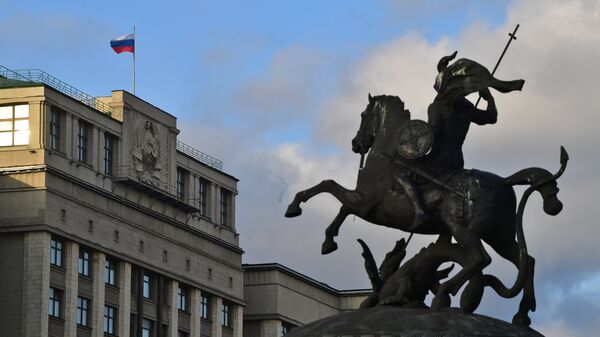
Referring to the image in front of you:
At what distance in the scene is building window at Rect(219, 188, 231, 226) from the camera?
154 meters

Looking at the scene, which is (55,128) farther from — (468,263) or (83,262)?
(468,263)

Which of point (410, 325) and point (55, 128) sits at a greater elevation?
point (55, 128)

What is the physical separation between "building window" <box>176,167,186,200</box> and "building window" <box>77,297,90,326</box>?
52.3 ft

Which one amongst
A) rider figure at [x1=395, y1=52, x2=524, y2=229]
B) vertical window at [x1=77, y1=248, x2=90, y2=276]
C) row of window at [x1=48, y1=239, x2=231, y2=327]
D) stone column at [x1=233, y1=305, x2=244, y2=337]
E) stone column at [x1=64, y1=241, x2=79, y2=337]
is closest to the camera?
rider figure at [x1=395, y1=52, x2=524, y2=229]

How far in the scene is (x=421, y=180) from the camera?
37469mm

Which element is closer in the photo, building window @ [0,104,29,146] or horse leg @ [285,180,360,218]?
horse leg @ [285,180,360,218]

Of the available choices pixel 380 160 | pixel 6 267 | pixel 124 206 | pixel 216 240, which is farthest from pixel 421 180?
pixel 216 240

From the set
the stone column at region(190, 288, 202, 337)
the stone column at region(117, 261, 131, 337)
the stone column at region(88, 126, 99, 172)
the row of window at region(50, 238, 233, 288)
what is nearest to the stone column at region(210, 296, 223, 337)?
the stone column at region(190, 288, 202, 337)

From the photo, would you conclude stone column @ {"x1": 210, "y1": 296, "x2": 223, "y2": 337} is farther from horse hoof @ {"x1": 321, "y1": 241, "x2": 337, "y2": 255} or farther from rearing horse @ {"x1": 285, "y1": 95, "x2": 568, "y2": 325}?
rearing horse @ {"x1": 285, "y1": 95, "x2": 568, "y2": 325}

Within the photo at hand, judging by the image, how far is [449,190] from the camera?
37188 millimetres

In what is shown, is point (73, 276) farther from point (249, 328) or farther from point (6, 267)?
point (249, 328)

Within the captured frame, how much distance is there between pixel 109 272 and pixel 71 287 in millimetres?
6734

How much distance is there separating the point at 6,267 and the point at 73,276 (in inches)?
199

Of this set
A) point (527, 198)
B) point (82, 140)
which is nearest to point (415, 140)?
point (527, 198)
